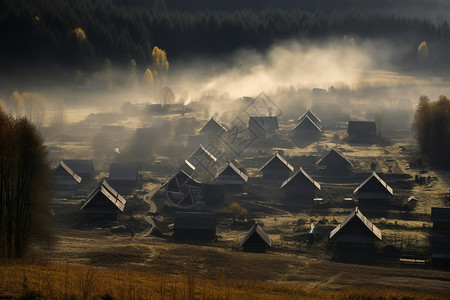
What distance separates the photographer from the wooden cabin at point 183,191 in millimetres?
69000

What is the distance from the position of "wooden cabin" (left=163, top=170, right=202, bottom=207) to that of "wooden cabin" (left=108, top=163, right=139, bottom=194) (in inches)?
258

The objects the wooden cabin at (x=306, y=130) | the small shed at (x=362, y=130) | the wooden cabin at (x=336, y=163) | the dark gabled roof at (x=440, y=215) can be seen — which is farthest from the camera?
the small shed at (x=362, y=130)

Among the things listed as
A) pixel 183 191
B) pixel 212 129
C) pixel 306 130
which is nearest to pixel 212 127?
pixel 212 129

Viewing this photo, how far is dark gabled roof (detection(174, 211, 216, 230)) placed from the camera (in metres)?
57.6

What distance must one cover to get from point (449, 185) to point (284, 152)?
28.1 m

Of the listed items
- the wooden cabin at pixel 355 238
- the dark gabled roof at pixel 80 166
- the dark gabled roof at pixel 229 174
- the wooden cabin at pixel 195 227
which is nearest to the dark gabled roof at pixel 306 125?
the dark gabled roof at pixel 229 174

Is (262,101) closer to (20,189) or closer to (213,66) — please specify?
(213,66)

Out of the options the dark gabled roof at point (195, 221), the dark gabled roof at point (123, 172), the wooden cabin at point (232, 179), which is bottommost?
the dark gabled roof at point (195, 221)

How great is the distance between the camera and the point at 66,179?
7756cm

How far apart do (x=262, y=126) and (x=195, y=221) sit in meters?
52.8

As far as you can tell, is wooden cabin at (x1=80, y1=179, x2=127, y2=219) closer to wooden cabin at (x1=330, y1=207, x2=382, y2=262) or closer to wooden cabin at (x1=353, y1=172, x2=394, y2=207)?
wooden cabin at (x1=330, y1=207, x2=382, y2=262)

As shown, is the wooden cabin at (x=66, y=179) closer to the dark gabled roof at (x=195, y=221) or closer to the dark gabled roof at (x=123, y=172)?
the dark gabled roof at (x=123, y=172)

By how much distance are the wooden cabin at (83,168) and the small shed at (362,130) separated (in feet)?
154

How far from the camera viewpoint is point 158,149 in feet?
322
